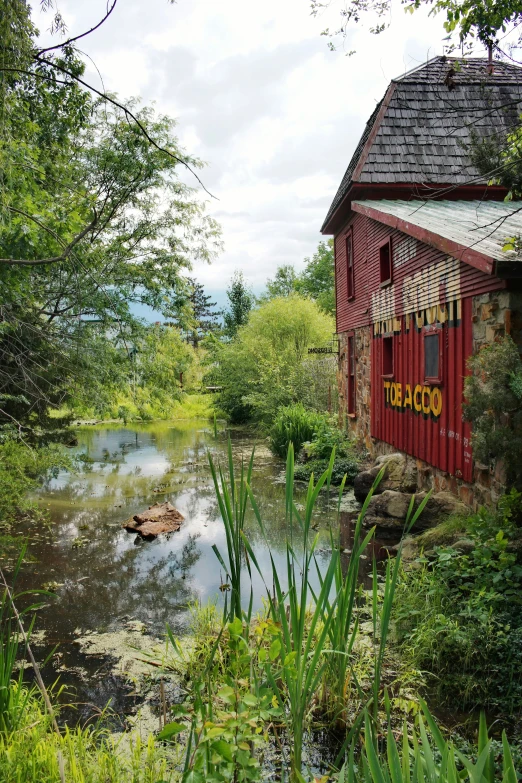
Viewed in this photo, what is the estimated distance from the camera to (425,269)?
803 cm

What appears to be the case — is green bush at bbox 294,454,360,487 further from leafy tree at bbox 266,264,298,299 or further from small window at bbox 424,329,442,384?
leafy tree at bbox 266,264,298,299

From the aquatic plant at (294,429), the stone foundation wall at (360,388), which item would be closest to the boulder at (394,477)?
the stone foundation wall at (360,388)

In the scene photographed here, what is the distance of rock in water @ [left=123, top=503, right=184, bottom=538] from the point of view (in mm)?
8164

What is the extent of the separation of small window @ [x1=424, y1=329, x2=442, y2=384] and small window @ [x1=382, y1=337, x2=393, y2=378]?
2129mm

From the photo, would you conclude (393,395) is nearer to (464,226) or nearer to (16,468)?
(464,226)

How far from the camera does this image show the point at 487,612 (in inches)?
157

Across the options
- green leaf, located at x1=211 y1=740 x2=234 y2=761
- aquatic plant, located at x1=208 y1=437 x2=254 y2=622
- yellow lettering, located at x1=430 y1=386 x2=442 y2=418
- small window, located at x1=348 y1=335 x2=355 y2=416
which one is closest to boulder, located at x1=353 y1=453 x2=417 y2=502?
yellow lettering, located at x1=430 y1=386 x2=442 y2=418

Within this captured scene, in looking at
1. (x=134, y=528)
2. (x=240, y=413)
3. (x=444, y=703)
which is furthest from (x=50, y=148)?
(x=240, y=413)

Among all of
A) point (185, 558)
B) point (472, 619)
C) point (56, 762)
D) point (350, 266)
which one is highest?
point (350, 266)

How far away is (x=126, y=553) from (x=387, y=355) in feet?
18.2

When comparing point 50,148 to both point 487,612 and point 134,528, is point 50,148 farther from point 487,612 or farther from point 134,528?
point 487,612

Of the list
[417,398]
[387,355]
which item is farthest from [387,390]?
[417,398]

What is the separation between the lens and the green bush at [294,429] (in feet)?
44.3

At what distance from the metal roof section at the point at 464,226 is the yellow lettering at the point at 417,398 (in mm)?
2143
